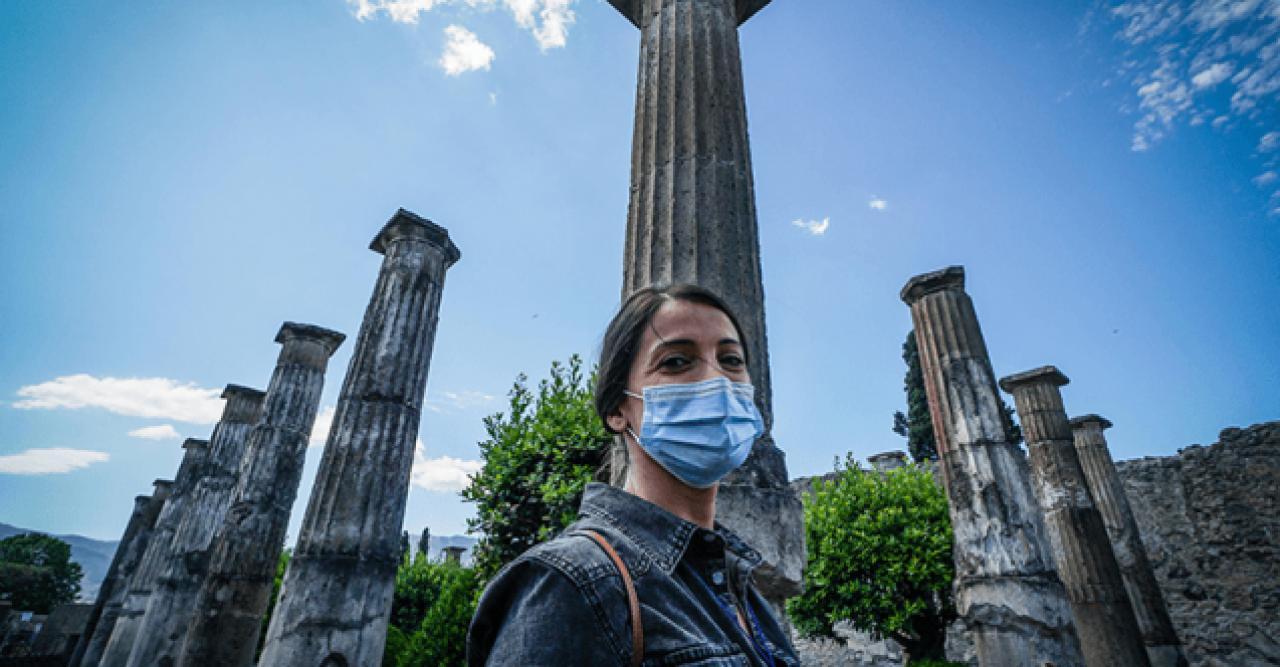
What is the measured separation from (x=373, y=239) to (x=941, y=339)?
24.0 feet

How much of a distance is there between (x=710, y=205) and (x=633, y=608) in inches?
112

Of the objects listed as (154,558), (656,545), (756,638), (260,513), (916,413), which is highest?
(916,413)

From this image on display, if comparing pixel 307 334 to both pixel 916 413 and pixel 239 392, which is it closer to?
pixel 239 392

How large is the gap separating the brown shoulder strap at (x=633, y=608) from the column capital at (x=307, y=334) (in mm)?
10334

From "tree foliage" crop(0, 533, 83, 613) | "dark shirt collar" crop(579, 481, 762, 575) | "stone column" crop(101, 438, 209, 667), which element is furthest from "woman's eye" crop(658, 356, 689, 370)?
"tree foliage" crop(0, 533, 83, 613)

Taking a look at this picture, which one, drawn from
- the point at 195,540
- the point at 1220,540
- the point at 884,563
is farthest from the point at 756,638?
the point at 1220,540

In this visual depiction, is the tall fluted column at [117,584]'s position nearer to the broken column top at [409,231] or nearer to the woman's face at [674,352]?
the broken column top at [409,231]

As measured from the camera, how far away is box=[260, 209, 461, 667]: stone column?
4887 millimetres

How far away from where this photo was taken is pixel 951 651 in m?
14.2

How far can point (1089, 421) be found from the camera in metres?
11.7

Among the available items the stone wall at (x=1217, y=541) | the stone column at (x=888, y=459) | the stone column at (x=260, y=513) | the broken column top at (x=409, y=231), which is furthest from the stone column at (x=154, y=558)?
the stone wall at (x=1217, y=541)

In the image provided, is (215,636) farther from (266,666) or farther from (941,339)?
(941,339)

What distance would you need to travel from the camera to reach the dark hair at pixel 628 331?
5.61ft

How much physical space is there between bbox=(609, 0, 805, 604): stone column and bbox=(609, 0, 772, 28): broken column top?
481mm
